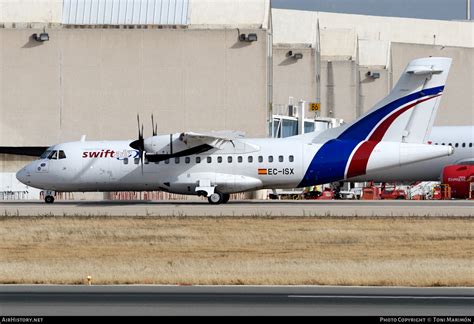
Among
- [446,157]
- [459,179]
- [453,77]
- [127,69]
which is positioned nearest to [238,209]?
[459,179]

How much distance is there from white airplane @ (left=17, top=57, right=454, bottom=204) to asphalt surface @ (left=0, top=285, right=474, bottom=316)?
26.6 meters

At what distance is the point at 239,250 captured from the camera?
33875mm

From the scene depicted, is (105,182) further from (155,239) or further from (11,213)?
(155,239)

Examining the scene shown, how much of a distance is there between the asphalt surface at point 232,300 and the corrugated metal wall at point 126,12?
5803 cm

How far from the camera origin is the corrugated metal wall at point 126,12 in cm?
8088

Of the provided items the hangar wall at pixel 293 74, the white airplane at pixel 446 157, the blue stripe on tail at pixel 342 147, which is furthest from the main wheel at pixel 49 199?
the hangar wall at pixel 293 74

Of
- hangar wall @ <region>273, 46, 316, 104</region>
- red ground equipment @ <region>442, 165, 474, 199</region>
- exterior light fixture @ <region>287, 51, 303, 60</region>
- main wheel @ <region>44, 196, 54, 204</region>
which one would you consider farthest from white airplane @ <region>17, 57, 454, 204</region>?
hangar wall @ <region>273, 46, 316, 104</region>

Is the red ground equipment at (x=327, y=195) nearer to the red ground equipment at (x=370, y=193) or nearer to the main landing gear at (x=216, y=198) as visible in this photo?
the red ground equipment at (x=370, y=193)

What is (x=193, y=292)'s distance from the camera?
899 inches

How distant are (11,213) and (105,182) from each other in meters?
7.01

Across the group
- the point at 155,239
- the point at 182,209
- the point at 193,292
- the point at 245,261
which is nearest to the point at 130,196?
the point at 182,209

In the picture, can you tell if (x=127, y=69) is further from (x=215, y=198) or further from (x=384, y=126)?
(x=384, y=126)

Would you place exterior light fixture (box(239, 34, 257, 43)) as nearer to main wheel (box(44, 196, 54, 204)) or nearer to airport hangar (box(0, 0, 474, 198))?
airport hangar (box(0, 0, 474, 198))

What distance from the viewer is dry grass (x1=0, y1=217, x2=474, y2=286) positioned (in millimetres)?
26703
